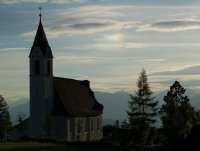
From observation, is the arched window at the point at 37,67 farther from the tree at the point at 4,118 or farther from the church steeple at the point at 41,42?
the tree at the point at 4,118

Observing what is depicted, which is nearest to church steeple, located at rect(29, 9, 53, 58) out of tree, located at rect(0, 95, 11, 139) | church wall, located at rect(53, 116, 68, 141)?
church wall, located at rect(53, 116, 68, 141)

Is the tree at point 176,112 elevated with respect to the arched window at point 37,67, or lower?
lower

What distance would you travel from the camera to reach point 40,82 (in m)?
93.6

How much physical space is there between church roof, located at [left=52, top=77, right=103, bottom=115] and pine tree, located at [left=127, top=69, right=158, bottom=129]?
12518 millimetres

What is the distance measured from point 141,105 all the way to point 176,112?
8.50 m

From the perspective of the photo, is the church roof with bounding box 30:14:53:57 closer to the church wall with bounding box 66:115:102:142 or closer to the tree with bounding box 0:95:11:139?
the church wall with bounding box 66:115:102:142

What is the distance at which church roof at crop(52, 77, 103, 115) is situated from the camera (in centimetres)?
9519

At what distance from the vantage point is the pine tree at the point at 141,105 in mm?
84688

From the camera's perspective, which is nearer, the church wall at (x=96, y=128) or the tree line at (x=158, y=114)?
the tree line at (x=158, y=114)

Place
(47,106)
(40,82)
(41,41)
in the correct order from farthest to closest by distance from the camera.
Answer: (47,106) → (40,82) → (41,41)

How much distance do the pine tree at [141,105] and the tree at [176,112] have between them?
5.06m

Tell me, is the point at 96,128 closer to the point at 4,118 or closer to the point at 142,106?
the point at 4,118

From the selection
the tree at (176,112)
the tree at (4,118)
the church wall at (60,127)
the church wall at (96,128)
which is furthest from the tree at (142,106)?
the tree at (4,118)

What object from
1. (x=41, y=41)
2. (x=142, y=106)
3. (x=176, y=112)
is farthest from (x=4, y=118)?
(x=176, y=112)
